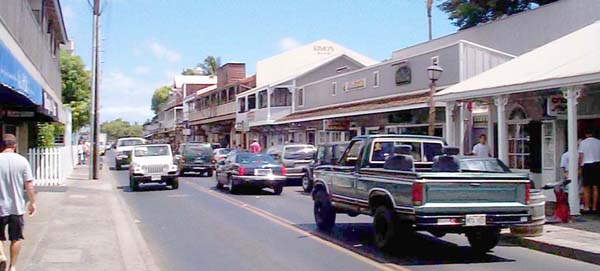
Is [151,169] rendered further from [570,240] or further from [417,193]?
[570,240]

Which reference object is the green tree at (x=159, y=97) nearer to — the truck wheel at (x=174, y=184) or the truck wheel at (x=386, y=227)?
the truck wheel at (x=174, y=184)

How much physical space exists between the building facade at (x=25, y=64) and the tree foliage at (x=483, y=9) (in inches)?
946

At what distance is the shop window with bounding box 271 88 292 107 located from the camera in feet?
161

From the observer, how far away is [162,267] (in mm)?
10070

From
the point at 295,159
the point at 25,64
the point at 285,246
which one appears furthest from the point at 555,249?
the point at 295,159

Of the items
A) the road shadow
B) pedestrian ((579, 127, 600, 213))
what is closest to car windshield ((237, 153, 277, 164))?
the road shadow

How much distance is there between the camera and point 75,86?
176ft

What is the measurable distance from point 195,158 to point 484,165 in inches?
954

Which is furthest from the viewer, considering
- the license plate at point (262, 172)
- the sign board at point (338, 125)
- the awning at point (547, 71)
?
the sign board at point (338, 125)

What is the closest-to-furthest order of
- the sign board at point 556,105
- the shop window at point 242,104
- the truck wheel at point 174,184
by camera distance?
the sign board at point 556,105
the truck wheel at point 174,184
the shop window at point 242,104

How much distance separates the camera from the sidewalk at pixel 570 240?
414 inches

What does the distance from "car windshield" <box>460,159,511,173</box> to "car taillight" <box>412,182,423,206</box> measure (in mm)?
2393

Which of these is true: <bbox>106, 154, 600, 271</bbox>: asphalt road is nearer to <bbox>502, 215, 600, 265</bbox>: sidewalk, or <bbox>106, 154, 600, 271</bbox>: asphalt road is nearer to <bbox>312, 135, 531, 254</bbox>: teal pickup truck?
<bbox>502, 215, 600, 265</bbox>: sidewalk

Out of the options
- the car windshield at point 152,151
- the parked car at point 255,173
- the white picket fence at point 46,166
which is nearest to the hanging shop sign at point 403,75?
the parked car at point 255,173
